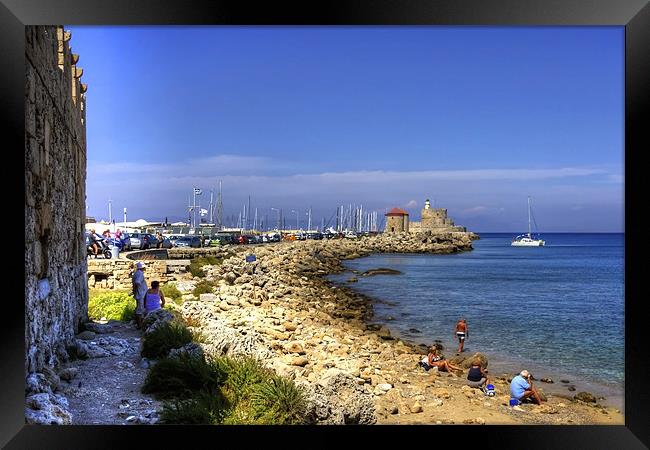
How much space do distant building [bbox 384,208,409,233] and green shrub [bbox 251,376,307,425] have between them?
55893 mm

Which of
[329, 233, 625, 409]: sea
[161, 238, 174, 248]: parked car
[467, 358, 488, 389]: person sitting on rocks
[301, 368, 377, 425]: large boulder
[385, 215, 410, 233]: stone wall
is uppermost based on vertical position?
[385, 215, 410, 233]: stone wall

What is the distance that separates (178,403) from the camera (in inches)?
205

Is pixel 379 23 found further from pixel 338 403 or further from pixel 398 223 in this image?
pixel 398 223

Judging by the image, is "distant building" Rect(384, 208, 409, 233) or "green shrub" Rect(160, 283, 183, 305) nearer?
"green shrub" Rect(160, 283, 183, 305)

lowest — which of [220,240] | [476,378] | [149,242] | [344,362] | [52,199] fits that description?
[476,378]

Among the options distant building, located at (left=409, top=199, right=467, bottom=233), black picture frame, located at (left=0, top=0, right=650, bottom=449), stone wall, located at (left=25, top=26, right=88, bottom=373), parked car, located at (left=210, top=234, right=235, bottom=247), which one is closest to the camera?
black picture frame, located at (left=0, top=0, right=650, bottom=449)

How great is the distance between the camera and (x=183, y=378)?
5797mm

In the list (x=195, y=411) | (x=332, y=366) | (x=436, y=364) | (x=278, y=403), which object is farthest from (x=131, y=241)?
(x=195, y=411)

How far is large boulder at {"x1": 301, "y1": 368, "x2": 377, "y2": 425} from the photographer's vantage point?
18.0 ft

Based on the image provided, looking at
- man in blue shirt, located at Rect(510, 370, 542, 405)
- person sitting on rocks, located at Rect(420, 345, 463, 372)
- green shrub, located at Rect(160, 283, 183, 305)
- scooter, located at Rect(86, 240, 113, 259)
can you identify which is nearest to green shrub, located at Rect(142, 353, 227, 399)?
man in blue shirt, located at Rect(510, 370, 542, 405)

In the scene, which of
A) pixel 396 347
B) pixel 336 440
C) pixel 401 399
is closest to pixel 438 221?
pixel 396 347

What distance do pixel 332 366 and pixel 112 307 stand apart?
14.3 ft

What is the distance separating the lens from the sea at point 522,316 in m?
13.1

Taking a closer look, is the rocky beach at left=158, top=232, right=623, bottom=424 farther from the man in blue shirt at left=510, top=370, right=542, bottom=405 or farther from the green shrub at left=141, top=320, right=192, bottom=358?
the green shrub at left=141, top=320, right=192, bottom=358
